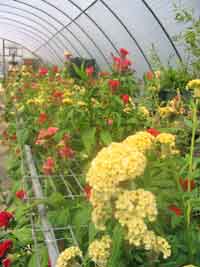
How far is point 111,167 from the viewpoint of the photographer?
3.10 feet

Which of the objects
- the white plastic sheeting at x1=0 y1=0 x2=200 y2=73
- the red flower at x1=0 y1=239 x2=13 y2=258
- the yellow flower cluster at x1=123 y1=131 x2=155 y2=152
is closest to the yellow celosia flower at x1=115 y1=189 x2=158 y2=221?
the yellow flower cluster at x1=123 y1=131 x2=155 y2=152

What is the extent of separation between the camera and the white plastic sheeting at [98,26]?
6449 mm

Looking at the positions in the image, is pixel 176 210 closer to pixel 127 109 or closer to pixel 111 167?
pixel 111 167

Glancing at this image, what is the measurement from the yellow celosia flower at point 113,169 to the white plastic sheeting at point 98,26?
4.78 meters

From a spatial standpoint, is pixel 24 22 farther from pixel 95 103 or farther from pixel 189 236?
pixel 189 236

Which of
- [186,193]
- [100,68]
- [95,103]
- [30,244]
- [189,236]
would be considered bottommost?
[30,244]

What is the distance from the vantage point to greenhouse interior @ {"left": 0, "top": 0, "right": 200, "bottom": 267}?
99cm

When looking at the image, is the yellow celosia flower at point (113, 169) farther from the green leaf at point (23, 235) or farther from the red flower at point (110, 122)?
the red flower at point (110, 122)

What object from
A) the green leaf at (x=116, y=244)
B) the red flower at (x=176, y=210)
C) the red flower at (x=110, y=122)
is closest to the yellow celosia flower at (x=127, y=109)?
the red flower at (x=110, y=122)

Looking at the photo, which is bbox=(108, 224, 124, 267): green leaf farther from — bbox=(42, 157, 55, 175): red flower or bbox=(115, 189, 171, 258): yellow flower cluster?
bbox=(42, 157, 55, 175): red flower

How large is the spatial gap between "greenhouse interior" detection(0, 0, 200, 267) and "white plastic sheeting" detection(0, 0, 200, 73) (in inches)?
1.8

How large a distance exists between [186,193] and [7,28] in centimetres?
1681

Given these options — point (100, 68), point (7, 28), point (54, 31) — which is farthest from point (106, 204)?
point (7, 28)

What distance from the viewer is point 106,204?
975mm
